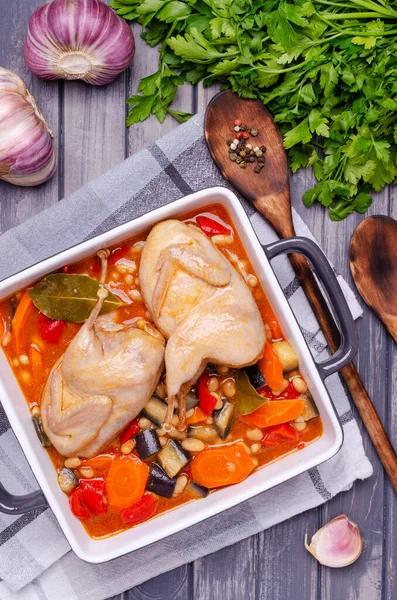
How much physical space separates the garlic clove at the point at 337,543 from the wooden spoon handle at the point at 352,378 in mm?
265

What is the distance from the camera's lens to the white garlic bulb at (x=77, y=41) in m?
2.55

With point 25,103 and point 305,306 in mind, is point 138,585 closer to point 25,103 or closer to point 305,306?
point 305,306

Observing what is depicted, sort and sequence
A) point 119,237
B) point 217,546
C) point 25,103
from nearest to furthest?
point 119,237 < point 25,103 < point 217,546

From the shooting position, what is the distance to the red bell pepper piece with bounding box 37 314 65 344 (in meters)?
2.45

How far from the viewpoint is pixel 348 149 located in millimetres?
2594

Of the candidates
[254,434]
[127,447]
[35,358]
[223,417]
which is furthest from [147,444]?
[35,358]

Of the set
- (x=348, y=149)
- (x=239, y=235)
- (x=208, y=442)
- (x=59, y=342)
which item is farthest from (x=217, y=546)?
(x=348, y=149)

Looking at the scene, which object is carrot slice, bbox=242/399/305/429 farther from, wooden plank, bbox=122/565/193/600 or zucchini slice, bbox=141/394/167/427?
wooden plank, bbox=122/565/193/600

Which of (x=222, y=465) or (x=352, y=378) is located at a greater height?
(x=222, y=465)

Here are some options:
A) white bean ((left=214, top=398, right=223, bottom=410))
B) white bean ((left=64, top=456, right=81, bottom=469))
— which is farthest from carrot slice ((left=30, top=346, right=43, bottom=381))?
white bean ((left=214, top=398, right=223, bottom=410))

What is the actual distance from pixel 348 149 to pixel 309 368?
864mm

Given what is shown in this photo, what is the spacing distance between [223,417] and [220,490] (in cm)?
28

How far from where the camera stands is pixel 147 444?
249 cm

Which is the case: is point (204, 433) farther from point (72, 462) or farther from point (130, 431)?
point (72, 462)
